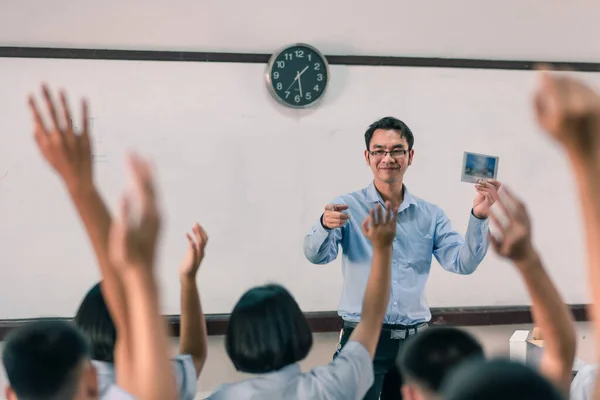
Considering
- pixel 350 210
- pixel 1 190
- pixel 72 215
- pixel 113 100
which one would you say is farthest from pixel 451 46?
pixel 1 190

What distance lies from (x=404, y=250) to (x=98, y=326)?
1.33m

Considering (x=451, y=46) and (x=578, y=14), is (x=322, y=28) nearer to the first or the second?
(x=451, y=46)

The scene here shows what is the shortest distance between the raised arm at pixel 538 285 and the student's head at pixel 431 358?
135mm

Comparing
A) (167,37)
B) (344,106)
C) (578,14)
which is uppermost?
(578,14)

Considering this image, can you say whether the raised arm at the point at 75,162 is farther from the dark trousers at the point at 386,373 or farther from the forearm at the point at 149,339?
the dark trousers at the point at 386,373

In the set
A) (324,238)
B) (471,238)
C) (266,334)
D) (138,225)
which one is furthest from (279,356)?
(471,238)

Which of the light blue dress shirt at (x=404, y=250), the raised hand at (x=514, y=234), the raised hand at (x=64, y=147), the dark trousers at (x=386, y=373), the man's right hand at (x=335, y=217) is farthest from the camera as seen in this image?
the light blue dress shirt at (x=404, y=250)

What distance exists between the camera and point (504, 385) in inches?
24.9

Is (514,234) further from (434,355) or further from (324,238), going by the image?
(324,238)

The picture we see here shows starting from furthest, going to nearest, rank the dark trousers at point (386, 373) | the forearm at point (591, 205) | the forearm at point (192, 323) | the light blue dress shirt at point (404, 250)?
the light blue dress shirt at point (404, 250) → the dark trousers at point (386, 373) → the forearm at point (192, 323) → the forearm at point (591, 205)

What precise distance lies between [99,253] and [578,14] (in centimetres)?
328

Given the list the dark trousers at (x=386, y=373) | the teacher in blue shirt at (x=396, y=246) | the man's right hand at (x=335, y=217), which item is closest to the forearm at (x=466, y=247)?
the teacher in blue shirt at (x=396, y=246)

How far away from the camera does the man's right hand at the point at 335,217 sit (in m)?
2.11

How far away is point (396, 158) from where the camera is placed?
8.18ft
